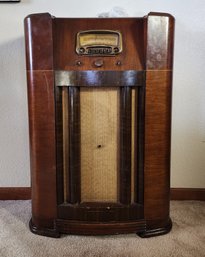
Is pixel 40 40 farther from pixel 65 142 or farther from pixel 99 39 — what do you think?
pixel 65 142

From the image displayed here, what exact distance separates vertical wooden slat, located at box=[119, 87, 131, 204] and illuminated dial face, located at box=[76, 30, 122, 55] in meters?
0.19

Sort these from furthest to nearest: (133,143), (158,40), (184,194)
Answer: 1. (184,194)
2. (133,143)
3. (158,40)

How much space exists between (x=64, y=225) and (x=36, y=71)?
2.48 ft

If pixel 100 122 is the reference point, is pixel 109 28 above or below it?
above

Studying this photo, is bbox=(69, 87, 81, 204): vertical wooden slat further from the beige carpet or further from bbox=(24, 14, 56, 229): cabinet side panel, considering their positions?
the beige carpet

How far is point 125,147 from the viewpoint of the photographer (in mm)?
1441

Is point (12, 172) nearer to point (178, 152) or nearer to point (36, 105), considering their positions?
point (36, 105)

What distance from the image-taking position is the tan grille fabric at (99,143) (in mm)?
1425

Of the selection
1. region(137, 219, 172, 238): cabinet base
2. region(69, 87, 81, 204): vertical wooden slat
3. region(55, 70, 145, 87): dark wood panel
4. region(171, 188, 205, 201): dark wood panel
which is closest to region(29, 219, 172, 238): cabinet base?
region(137, 219, 172, 238): cabinet base

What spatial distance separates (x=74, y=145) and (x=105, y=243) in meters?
0.49

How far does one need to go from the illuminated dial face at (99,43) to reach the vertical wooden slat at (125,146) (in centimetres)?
19

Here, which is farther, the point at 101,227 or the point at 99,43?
the point at 101,227

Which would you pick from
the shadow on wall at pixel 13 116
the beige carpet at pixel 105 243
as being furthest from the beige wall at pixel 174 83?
the beige carpet at pixel 105 243

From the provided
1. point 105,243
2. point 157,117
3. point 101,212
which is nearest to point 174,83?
point 157,117
